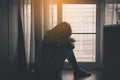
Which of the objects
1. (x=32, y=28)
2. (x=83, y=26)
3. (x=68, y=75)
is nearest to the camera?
(x=68, y=75)

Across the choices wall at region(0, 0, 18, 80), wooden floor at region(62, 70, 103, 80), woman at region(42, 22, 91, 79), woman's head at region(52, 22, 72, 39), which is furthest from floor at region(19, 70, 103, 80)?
woman's head at region(52, 22, 72, 39)

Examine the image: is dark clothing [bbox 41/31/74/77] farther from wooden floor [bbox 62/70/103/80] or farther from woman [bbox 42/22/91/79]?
wooden floor [bbox 62/70/103/80]

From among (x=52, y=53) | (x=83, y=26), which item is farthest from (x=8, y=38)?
(x=83, y=26)

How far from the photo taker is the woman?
6.58 m

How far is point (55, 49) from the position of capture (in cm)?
665

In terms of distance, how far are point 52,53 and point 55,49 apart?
0.28 feet

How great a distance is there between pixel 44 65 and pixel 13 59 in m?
0.56

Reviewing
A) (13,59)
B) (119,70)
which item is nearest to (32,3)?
(13,59)

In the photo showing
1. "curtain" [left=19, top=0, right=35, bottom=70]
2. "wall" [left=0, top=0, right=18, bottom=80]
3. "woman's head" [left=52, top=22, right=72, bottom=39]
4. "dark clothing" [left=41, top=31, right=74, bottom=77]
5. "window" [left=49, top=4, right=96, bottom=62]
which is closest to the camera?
"wall" [left=0, top=0, right=18, bottom=80]

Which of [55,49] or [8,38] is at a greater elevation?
[8,38]

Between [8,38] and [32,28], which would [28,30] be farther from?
[8,38]

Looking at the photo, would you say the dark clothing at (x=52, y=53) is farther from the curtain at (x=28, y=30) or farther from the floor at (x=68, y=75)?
the curtain at (x=28, y=30)

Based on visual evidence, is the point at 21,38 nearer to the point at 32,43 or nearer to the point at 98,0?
the point at 32,43

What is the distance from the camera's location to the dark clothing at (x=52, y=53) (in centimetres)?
657
